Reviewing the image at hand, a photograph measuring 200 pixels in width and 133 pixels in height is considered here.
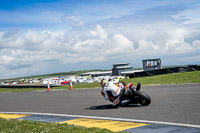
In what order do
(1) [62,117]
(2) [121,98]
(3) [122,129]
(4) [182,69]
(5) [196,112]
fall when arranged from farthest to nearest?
1. (4) [182,69]
2. (2) [121,98]
3. (1) [62,117]
4. (5) [196,112]
5. (3) [122,129]

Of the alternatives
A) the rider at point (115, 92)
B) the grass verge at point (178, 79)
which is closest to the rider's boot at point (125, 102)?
the rider at point (115, 92)

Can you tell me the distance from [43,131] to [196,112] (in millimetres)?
4084

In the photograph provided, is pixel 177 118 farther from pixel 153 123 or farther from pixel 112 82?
pixel 112 82

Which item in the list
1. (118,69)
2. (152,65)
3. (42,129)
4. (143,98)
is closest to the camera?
(42,129)

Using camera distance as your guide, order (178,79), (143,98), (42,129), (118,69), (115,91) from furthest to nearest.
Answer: (118,69), (178,79), (115,91), (143,98), (42,129)

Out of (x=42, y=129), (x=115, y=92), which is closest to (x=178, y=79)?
(x=115, y=92)

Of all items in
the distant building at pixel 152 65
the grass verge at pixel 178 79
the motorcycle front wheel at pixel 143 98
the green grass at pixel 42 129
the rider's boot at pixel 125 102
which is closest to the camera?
the green grass at pixel 42 129

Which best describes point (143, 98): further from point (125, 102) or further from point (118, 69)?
point (118, 69)

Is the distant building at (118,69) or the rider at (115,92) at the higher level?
the distant building at (118,69)

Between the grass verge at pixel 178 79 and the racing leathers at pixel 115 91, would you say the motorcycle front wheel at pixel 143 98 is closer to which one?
the racing leathers at pixel 115 91

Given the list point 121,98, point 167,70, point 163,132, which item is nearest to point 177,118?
point 163,132

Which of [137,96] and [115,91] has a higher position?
[115,91]

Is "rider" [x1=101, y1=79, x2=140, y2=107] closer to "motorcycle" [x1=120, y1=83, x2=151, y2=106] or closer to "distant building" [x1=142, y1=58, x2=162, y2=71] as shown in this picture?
"motorcycle" [x1=120, y1=83, x2=151, y2=106]

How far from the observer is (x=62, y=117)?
30.9 feet
